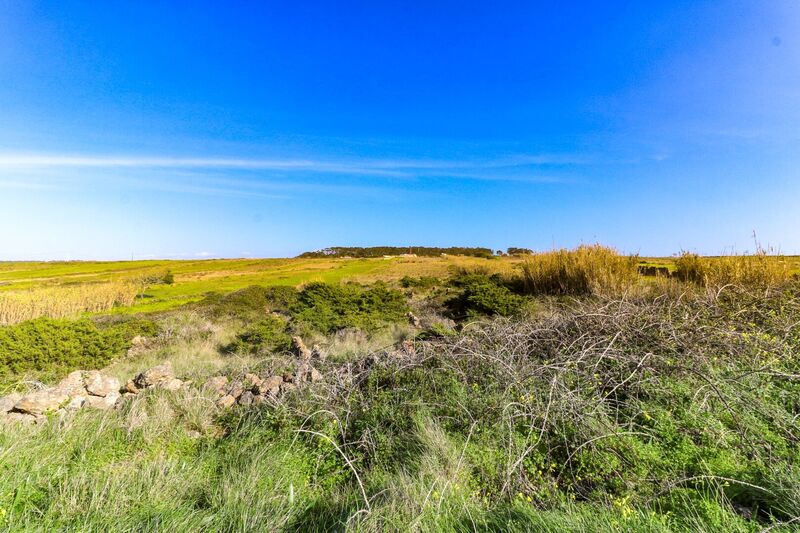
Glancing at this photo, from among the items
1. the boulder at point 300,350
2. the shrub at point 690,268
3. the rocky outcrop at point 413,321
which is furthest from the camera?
the shrub at point 690,268

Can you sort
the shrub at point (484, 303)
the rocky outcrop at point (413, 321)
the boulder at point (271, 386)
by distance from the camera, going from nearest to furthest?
the boulder at point (271, 386) → the shrub at point (484, 303) → the rocky outcrop at point (413, 321)

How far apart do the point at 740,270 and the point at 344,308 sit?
32.2 feet

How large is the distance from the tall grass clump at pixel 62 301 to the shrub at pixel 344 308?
7.57 meters

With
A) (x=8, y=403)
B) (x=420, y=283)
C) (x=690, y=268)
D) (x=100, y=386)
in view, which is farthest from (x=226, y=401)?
(x=420, y=283)

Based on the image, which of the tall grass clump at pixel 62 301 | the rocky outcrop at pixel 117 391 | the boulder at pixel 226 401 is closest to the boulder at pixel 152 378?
the rocky outcrop at pixel 117 391

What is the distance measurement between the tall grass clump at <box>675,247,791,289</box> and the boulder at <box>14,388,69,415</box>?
10.5m

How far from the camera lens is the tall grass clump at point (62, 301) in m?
11.3

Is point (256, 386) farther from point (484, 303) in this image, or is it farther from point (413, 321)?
point (484, 303)

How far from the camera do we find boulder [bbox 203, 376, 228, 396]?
13.6 ft

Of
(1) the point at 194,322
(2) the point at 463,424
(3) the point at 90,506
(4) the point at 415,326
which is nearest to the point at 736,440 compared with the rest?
(2) the point at 463,424

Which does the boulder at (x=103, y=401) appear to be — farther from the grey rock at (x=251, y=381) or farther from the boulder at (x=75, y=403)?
the grey rock at (x=251, y=381)

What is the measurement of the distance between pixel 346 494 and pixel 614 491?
65.6 inches

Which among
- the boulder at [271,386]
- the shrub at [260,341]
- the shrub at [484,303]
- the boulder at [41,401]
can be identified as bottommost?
the shrub at [260,341]

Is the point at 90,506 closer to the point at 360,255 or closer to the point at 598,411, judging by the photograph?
the point at 598,411
